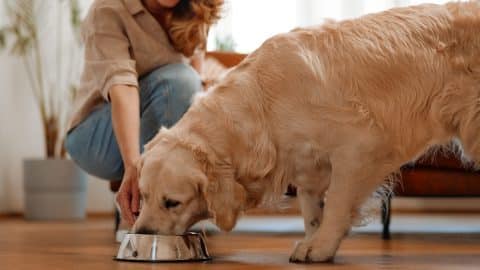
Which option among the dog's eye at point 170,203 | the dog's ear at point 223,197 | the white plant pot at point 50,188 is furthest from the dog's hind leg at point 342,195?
the white plant pot at point 50,188

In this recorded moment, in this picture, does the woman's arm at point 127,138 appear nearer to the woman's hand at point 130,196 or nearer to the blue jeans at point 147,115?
the woman's hand at point 130,196

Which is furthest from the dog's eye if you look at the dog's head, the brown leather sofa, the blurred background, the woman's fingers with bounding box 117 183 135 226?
the blurred background

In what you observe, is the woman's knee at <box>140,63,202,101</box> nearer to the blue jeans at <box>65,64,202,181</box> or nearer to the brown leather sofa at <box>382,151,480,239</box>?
the blue jeans at <box>65,64,202,181</box>

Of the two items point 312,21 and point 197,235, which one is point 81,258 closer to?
point 197,235

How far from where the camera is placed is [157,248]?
2.29 meters

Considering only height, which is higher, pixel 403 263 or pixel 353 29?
pixel 353 29

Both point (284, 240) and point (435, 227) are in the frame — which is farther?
point (435, 227)

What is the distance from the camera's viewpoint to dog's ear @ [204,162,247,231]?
2285 millimetres

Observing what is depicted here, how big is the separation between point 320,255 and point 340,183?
20 cm

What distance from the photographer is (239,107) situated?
2344 mm

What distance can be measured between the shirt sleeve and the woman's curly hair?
0.18m

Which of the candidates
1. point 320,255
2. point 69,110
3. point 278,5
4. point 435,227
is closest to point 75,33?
point 69,110

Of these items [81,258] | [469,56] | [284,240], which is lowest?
[284,240]

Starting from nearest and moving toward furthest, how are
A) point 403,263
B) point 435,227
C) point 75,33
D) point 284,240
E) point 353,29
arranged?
point 403,263
point 353,29
point 284,240
point 435,227
point 75,33
